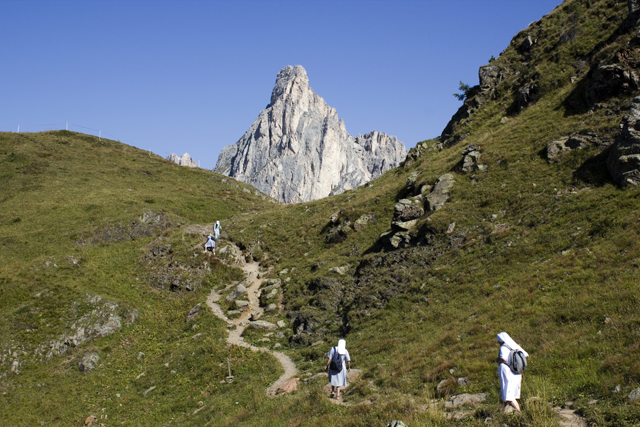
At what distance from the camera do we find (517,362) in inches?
365

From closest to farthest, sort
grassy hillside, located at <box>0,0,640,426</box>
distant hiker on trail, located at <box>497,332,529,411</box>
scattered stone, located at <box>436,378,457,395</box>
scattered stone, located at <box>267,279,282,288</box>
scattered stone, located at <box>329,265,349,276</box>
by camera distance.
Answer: distant hiker on trail, located at <box>497,332,529,411</box>
scattered stone, located at <box>436,378,457,395</box>
grassy hillside, located at <box>0,0,640,426</box>
scattered stone, located at <box>329,265,349,276</box>
scattered stone, located at <box>267,279,282,288</box>

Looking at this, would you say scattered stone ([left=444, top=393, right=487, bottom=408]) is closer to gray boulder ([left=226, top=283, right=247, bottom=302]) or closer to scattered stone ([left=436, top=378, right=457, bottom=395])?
scattered stone ([left=436, top=378, right=457, bottom=395])

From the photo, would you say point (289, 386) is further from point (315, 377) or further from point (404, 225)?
point (404, 225)

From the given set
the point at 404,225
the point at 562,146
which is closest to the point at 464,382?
the point at 404,225

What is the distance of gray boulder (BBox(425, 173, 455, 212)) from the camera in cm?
2938

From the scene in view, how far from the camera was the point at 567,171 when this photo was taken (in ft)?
83.8

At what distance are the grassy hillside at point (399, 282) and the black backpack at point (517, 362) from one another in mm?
794

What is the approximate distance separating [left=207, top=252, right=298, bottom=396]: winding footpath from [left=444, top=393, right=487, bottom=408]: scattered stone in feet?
27.8

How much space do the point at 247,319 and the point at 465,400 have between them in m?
19.2

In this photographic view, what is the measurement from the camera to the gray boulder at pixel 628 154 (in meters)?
21.0

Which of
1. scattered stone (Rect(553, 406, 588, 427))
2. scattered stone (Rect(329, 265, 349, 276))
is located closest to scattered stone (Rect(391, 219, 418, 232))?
scattered stone (Rect(329, 265, 349, 276))

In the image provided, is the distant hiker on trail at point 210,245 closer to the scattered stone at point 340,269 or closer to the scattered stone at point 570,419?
the scattered stone at point 340,269

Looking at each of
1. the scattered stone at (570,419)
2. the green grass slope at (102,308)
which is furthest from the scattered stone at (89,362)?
the scattered stone at (570,419)

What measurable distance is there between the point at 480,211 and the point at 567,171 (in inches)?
241
